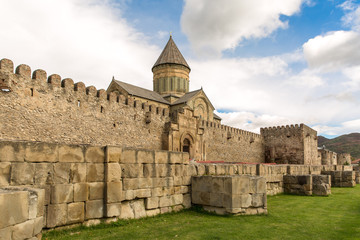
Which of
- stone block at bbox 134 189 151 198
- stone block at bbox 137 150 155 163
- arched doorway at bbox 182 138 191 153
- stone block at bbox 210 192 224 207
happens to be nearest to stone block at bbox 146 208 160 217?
stone block at bbox 134 189 151 198

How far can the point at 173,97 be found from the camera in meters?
35.0

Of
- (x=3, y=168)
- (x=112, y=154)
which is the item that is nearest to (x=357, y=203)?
(x=112, y=154)

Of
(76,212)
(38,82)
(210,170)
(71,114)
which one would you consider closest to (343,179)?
(210,170)

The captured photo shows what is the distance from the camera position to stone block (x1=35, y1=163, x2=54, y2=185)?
197 inches

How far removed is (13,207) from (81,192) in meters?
1.99

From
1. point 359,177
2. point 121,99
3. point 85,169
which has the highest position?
point 121,99

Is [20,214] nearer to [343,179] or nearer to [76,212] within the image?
[76,212]

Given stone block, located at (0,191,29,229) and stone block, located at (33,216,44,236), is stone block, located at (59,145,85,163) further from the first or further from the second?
stone block, located at (0,191,29,229)

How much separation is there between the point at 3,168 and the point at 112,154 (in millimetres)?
2114

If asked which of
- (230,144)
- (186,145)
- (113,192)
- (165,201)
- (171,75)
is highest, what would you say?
(171,75)

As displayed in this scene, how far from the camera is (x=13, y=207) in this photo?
142 inches

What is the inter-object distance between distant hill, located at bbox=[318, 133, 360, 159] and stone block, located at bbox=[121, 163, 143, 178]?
91230 mm

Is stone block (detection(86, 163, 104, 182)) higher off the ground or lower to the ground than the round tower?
lower

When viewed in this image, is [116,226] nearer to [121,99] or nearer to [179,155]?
[179,155]
